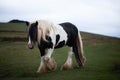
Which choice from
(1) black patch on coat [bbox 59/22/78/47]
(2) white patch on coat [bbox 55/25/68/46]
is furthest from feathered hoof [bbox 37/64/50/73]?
(1) black patch on coat [bbox 59/22/78/47]

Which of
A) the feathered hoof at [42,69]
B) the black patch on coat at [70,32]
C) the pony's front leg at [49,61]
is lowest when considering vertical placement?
the feathered hoof at [42,69]

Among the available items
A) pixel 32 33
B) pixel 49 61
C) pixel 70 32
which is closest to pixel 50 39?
pixel 32 33

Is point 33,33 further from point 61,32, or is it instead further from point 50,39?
point 61,32

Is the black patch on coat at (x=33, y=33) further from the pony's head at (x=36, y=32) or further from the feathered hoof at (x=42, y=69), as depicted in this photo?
the feathered hoof at (x=42, y=69)

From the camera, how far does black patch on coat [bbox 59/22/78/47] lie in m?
14.0

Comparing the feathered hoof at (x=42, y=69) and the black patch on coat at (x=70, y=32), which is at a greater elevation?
the black patch on coat at (x=70, y=32)

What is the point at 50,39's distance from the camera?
12.2 metres

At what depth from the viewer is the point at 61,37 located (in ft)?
43.1

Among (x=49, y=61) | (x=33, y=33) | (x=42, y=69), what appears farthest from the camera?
(x=49, y=61)

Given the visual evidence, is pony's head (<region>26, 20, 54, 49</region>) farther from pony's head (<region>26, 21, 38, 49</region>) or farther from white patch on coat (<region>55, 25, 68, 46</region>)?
white patch on coat (<region>55, 25, 68, 46</region>)

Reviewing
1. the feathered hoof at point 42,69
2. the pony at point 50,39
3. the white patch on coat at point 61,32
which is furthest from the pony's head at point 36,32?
the feathered hoof at point 42,69

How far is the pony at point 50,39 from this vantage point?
11688 millimetres

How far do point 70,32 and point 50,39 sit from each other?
219 centimetres

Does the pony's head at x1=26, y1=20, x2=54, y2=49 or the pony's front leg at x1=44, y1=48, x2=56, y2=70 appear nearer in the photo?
the pony's head at x1=26, y1=20, x2=54, y2=49
